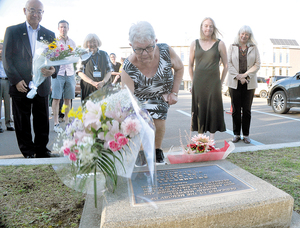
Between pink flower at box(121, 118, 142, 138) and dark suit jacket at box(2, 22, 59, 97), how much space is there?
97.2 inches

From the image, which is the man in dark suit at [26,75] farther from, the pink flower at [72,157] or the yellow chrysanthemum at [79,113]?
the pink flower at [72,157]

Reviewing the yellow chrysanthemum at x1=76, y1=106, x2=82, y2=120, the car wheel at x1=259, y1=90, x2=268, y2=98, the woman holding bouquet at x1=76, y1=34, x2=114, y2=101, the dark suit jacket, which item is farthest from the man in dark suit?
the car wheel at x1=259, y1=90, x2=268, y2=98

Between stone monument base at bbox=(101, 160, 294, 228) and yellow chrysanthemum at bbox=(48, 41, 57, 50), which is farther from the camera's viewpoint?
yellow chrysanthemum at bbox=(48, 41, 57, 50)

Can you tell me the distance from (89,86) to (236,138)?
3.15 m

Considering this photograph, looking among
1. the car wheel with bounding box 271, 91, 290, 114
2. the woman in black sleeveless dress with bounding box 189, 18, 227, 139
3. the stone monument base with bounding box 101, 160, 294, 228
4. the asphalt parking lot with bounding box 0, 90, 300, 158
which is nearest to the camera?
the stone monument base with bounding box 101, 160, 294, 228

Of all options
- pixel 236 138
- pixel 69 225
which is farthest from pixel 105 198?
pixel 236 138

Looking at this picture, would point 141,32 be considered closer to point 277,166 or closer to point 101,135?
point 101,135

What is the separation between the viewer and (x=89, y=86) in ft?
17.7

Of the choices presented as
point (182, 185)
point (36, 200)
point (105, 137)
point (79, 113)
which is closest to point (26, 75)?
point (36, 200)

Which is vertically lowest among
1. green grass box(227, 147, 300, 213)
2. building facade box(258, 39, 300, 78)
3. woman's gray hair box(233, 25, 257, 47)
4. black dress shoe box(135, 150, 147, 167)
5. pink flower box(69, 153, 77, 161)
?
green grass box(227, 147, 300, 213)

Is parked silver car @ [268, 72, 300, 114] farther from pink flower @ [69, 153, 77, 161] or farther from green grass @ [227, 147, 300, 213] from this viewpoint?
pink flower @ [69, 153, 77, 161]

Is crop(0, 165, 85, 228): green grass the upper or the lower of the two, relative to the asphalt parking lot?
lower

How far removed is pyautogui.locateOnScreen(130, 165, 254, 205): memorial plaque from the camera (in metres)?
1.99

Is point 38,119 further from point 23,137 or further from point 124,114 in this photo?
point 124,114
